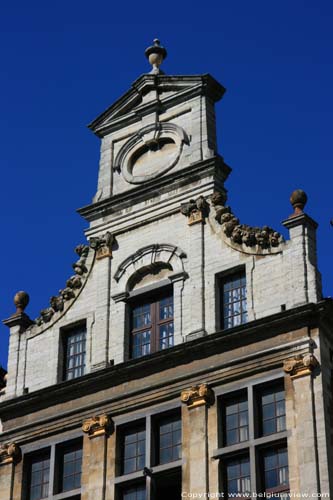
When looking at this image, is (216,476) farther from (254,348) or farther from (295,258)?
(295,258)

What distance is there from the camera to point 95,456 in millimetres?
37250

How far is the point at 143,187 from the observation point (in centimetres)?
4112

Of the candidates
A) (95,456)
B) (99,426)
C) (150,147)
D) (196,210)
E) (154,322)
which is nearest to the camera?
(95,456)

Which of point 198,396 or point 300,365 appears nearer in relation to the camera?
point 300,365

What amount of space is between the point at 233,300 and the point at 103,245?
4.89 metres

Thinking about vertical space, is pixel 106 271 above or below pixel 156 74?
below

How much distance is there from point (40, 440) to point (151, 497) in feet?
14.2

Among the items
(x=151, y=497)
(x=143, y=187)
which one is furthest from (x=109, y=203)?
(x=151, y=497)

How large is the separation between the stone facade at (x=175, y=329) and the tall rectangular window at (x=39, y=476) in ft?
0.60

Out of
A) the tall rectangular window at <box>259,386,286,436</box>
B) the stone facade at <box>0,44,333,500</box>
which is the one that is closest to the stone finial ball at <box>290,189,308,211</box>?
the stone facade at <box>0,44,333,500</box>

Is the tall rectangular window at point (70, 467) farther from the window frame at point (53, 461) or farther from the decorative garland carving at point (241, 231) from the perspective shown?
the decorative garland carving at point (241, 231)

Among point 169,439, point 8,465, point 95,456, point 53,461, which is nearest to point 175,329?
point 169,439

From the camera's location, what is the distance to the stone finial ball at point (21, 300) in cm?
4134

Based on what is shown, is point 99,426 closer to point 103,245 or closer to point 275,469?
point 275,469
